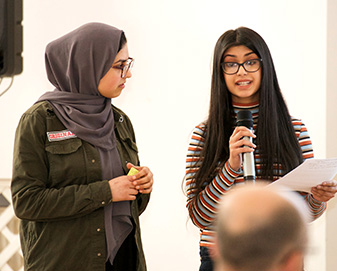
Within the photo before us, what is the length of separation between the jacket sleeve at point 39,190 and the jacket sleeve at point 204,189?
0.30 meters

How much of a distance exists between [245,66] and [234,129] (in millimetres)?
232

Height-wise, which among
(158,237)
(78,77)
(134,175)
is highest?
(78,77)

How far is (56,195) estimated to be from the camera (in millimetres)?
1924

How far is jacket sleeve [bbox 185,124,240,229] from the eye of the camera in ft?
6.33

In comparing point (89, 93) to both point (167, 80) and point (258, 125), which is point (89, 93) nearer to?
point (258, 125)

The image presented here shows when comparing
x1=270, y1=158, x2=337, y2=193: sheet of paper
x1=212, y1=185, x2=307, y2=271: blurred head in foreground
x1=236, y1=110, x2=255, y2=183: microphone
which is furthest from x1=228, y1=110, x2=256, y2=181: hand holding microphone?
x1=212, y1=185, x2=307, y2=271: blurred head in foreground

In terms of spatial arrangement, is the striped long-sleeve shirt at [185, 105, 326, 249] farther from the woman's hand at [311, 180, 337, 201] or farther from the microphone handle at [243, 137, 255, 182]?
the microphone handle at [243, 137, 255, 182]

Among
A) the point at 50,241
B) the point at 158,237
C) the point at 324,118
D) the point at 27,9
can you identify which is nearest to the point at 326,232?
the point at 324,118

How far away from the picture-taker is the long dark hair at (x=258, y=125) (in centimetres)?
203

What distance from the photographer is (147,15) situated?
3.79 metres

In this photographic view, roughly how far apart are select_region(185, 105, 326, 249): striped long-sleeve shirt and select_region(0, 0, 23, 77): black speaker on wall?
29.8 inches

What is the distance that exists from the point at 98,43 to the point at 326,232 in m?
1.72

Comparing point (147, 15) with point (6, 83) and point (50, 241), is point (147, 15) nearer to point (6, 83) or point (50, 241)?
point (6, 83)

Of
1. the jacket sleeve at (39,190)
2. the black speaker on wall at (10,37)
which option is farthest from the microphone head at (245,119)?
the black speaker on wall at (10,37)
